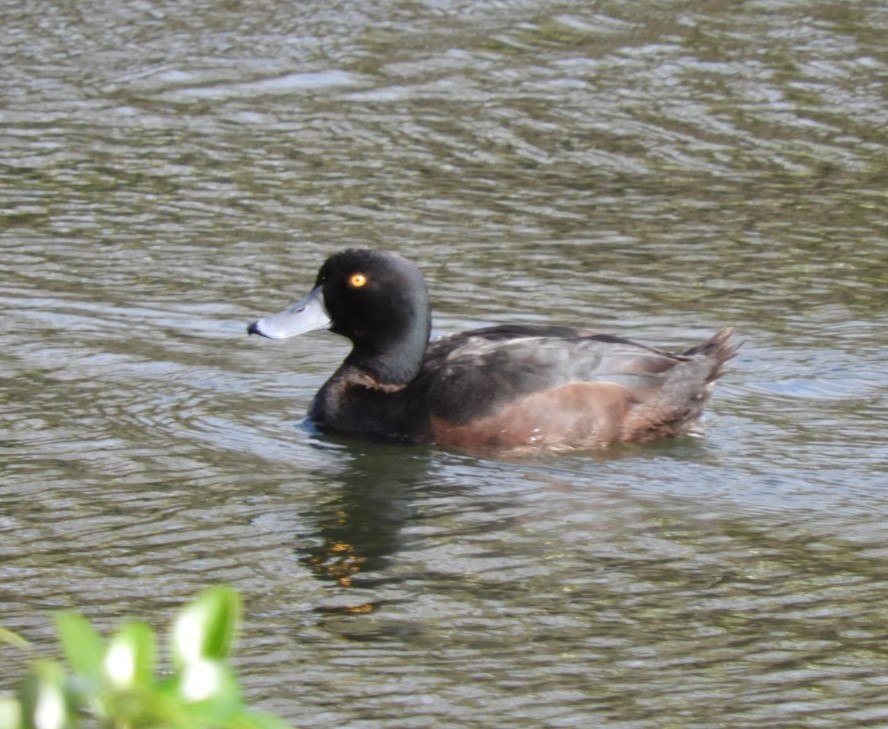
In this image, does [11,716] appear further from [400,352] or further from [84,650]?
[400,352]

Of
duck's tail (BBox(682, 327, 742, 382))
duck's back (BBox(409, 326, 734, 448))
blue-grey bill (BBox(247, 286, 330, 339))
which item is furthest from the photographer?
blue-grey bill (BBox(247, 286, 330, 339))

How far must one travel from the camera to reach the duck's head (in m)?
8.20

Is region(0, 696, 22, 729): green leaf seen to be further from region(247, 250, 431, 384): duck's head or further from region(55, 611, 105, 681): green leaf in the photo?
region(247, 250, 431, 384): duck's head

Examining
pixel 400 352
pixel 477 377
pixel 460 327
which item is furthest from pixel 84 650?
pixel 460 327

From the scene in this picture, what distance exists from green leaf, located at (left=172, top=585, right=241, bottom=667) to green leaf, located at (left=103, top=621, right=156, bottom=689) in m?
0.04

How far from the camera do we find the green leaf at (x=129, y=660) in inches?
73.9

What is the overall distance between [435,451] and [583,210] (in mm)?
3833

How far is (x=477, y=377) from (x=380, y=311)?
0.71m

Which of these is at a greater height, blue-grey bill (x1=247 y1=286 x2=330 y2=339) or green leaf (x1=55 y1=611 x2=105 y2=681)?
green leaf (x1=55 y1=611 x2=105 y2=681)

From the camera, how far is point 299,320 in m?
8.36

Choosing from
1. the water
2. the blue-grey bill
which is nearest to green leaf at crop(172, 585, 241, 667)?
the water

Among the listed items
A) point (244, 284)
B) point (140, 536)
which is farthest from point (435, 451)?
point (244, 284)

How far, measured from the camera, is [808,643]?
5.46 metres

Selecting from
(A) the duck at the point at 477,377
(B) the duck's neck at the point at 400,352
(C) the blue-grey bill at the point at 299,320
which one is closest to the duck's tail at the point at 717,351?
(A) the duck at the point at 477,377
